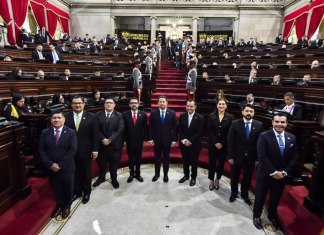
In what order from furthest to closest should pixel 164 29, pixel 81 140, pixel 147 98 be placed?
pixel 164 29
pixel 147 98
pixel 81 140

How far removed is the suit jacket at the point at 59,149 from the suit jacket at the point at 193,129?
1.63 meters

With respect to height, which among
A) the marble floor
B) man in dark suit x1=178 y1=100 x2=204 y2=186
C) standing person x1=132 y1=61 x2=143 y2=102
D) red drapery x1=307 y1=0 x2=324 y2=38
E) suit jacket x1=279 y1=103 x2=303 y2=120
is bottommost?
the marble floor

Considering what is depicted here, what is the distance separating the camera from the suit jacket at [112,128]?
333cm

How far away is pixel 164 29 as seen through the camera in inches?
695

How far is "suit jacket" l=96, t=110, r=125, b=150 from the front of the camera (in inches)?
131

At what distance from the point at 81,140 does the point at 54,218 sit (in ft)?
3.09

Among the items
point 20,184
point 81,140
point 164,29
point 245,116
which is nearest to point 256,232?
point 245,116

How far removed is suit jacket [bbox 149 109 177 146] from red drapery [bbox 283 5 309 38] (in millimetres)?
12092

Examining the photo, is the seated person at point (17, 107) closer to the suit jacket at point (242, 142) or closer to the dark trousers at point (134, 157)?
the dark trousers at point (134, 157)

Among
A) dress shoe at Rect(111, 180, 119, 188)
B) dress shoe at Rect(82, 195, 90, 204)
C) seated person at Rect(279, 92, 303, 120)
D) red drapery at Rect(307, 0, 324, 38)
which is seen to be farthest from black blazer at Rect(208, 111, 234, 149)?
red drapery at Rect(307, 0, 324, 38)

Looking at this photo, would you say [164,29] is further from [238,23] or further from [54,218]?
[54,218]

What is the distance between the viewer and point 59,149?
8.17 feet

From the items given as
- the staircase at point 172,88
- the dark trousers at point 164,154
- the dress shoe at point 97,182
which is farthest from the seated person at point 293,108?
the dress shoe at point 97,182

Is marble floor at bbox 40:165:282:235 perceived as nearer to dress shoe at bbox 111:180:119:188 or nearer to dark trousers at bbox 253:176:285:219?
dress shoe at bbox 111:180:119:188
